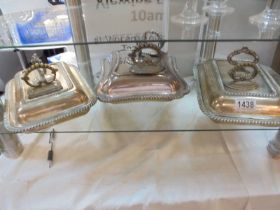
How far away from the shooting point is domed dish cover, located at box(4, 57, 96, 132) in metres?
0.48

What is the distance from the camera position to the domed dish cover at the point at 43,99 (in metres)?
0.48

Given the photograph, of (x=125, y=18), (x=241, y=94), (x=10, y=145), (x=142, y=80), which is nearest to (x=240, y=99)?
(x=241, y=94)

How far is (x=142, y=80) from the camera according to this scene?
530 mm

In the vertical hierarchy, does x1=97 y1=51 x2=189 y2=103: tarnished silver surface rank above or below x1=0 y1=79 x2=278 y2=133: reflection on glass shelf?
above

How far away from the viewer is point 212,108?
0.51 meters

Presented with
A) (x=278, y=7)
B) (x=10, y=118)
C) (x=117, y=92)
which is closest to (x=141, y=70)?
(x=117, y=92)

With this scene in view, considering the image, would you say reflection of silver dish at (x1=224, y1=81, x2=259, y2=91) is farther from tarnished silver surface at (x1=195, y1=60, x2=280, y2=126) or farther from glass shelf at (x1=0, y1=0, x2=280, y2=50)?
glass shelf at (x1=0, y1=0, x2=280, y2=50)

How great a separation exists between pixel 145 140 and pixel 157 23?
33 cm

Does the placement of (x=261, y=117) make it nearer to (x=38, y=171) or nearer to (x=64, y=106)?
(x=64, y=106)

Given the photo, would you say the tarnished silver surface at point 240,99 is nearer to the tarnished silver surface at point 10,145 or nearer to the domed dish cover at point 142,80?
the domed dish cover at point 142,80

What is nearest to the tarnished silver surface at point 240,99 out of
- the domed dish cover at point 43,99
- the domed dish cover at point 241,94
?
the domed dish cover at point 241,94

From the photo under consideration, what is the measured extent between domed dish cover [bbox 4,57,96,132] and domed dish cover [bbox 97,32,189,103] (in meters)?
0.05

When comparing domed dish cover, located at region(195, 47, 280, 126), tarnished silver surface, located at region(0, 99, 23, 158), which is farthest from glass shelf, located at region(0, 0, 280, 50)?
tarnished silver surface, located at region(0, 99, 23, 158)

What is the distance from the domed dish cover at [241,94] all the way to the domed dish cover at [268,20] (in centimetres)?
7
